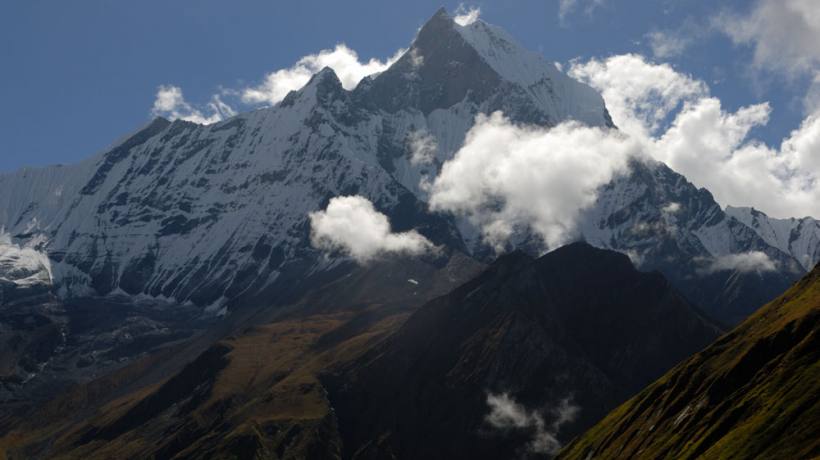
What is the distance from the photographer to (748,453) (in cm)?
19825

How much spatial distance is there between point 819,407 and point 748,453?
15255 millimetres

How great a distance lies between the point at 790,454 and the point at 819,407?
13.6 meters

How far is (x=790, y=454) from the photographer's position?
189875mm

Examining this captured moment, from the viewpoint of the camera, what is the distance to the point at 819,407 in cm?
19838

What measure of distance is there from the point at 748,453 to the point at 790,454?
31.9 ft
